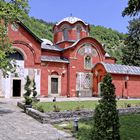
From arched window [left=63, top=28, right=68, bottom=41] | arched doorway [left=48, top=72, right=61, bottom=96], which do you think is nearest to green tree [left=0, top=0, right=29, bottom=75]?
arched doorway [left=48, top=72, right=61, bottom=96]

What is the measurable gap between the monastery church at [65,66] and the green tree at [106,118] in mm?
20117

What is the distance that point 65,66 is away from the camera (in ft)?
110

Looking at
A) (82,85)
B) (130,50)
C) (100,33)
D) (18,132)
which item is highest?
(100,33)

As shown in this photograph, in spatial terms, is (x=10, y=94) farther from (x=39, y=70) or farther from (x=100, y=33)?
(x=100, y=33)

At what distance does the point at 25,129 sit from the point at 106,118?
5.67 meters

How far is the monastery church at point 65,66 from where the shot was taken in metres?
30.2

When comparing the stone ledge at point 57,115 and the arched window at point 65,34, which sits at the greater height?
the arched window at point 65,34

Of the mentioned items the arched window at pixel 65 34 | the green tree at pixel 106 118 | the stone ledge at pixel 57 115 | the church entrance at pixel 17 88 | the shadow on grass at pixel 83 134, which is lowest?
the shadow on grass at pixel 83 134

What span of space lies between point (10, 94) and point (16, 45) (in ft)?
15.8

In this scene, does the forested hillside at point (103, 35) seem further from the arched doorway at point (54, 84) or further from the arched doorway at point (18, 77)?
the arched doorway at point (18, 77)

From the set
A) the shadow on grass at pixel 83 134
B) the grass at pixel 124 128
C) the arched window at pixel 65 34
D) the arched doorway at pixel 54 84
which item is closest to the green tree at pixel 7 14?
the grass at pixel 124 128

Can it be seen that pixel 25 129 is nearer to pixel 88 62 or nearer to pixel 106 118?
pixel 106 118

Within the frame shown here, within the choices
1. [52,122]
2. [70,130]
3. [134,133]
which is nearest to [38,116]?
[52,122]

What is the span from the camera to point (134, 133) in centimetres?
1294
